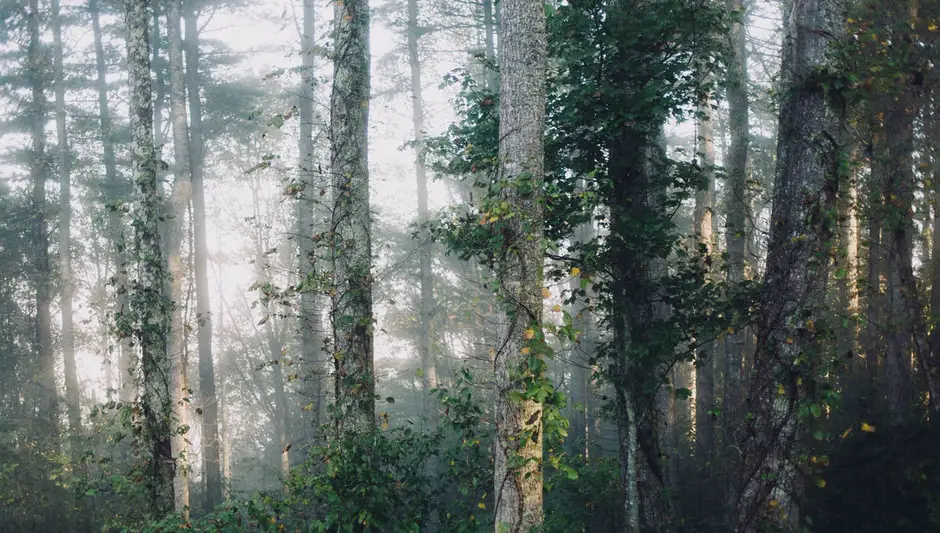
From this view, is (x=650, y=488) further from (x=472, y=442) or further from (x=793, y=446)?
(x=472, y=442)

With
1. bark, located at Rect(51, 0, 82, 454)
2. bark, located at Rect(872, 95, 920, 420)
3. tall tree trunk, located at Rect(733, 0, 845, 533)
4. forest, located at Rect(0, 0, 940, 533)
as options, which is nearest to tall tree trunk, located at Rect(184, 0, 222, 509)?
bark, located at Rect(51, 0, 82, 454)

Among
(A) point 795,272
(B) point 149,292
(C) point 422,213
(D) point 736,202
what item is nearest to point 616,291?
(A) point 795,272

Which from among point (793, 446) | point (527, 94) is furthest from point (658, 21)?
point (793, 446)

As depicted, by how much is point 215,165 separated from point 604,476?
824 inches

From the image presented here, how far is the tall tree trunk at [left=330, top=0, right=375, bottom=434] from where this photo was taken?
26.9ft

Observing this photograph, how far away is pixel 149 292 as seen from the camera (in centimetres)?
898

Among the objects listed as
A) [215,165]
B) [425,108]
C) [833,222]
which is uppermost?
[425,108]

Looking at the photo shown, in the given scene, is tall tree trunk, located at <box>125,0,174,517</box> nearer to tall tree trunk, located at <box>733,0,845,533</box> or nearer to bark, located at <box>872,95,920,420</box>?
tall tree trunk, located at <box>733,0,845,533</box>

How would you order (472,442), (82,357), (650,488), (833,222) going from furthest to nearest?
(82,357) < (650,488) < (472,442) < (833,222)

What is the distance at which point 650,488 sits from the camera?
28.4ft

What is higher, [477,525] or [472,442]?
[472,442]

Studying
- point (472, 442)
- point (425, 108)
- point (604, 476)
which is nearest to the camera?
point (472, 442)

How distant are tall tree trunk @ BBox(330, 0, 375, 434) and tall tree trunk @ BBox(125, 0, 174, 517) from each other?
259 centimetres

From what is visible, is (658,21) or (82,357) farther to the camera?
(82,357)
